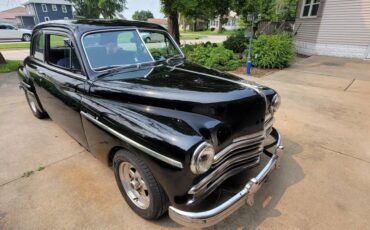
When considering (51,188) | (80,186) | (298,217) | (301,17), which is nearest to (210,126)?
(298,217)

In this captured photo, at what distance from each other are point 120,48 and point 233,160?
2.07 metres

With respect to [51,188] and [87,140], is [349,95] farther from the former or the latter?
[51,188]

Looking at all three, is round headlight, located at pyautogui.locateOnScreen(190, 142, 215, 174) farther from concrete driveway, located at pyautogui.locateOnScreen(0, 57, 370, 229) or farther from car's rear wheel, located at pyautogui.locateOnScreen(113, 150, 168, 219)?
concrete driveway, located at pyautogui.locateOnScreen(0, 57, 370, 229)

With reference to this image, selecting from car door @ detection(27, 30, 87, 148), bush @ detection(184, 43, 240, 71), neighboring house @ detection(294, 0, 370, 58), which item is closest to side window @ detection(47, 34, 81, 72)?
car door @ detection(27, 30, 87, 148)

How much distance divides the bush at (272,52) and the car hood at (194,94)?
22.4 feet

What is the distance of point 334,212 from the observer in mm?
2443

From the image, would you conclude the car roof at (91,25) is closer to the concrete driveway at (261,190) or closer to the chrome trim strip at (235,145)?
the concrete driveway at (261,190)

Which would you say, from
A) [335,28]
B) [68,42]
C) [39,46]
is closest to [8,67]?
[39,46]

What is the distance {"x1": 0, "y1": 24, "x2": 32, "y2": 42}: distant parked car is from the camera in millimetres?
24192

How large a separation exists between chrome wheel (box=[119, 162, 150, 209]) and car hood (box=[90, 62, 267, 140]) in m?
0.71

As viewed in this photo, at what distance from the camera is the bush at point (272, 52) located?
8695mm

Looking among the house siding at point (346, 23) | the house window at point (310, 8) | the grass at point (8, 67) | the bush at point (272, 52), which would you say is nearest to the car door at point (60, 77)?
the grass at point (8, 67)

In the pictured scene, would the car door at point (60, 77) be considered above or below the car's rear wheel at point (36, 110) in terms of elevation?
above

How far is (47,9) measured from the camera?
42750mm
